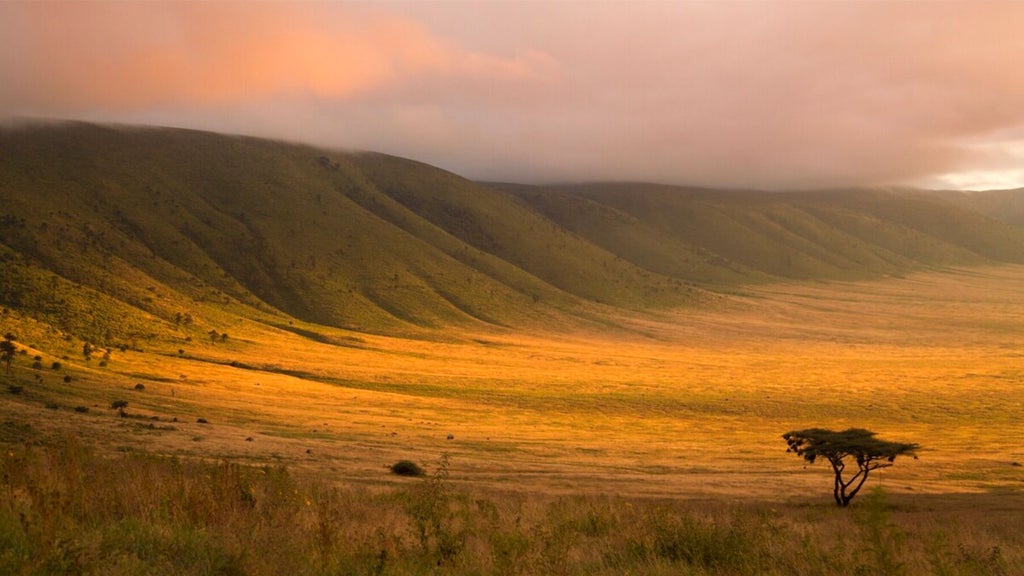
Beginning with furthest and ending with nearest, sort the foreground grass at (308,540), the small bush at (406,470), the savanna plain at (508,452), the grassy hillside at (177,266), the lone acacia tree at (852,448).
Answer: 1. the grassy hillside at (177,266)
2. the lone acacia tree at (852,448)
3. the small bush at (406,470)
4. the savanna plain at (508,452)
5. the foreground grass at (308,540)

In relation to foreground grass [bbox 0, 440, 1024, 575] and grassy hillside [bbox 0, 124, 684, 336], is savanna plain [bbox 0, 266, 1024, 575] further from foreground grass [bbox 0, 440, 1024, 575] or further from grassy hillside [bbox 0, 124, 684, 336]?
grassy hillside [bbox 0, 124, 684, 336]

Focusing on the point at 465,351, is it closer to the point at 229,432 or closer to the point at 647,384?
the point at 647,384

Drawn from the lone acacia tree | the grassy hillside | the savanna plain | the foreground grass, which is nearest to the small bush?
the savanna plain

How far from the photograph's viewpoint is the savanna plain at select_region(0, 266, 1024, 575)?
30.1 ft

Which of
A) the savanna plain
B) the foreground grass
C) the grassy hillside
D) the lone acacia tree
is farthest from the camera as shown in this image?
the grassy hillside

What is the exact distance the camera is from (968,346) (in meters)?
173

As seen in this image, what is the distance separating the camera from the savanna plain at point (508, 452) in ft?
30.1

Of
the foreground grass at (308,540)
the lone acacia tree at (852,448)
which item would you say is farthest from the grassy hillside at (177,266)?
the foreground grass at (308,540)

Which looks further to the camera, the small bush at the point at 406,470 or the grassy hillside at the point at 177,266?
the grassy hillside at the point at 177,266

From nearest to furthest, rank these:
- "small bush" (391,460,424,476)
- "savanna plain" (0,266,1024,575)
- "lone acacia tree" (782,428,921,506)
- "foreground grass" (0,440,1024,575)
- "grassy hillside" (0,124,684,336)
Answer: "foreground grass" (0,440,1024,575) < "savanna plain" (0,266,1024,575) < "small bush" (391,460,424,476) < "lone acacia tree" (782,428,921,506) < "grassy hillside" (0,124,684,336)

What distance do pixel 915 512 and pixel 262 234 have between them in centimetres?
18335

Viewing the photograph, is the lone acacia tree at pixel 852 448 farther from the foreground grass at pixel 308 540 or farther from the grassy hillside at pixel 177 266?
the grassy hillside at pixel 177 266

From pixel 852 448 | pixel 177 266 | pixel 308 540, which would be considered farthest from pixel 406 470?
pixel 177 266

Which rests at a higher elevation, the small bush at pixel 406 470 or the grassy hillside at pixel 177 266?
the grassy hillside at pixel 177 266
